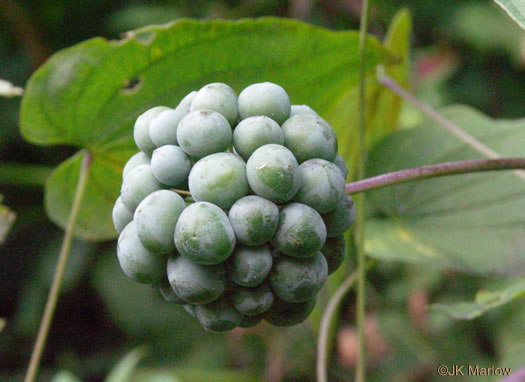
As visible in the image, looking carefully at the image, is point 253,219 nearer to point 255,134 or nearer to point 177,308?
point 255,134

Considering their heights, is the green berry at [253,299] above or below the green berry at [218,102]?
below

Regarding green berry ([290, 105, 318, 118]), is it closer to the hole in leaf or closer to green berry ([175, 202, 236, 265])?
green berry ([175, 202, 236, 265])

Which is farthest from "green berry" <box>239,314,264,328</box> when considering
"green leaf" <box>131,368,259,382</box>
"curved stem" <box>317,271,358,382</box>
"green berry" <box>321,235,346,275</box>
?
Result: "green leaf" <box>131,368,259,382</box>

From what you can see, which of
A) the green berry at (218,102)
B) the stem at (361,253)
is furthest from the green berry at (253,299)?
the stem at (361,253)

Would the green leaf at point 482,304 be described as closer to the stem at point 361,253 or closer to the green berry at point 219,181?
the stem at point 361,253

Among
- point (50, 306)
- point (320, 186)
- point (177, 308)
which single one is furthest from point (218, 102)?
point (177, 308)

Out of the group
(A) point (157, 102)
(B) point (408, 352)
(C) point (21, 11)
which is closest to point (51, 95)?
(A) point (157, 102)
